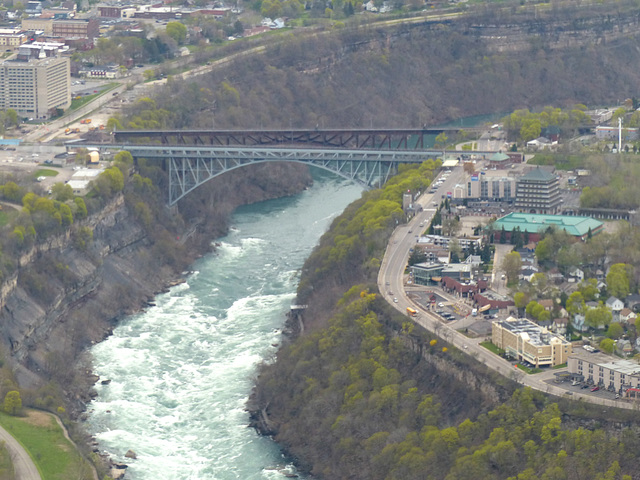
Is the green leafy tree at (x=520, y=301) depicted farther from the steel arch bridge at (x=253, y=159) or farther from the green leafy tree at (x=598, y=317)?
the steel arch bridge at (x=253, y=159)

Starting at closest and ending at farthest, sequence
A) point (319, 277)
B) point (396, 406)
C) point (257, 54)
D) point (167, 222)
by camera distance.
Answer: point (396, 406), point (319, 277), point (167, 222), point (257, 54)

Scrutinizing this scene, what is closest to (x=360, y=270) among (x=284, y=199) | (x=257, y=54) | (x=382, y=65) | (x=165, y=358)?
(x=165, y=358)

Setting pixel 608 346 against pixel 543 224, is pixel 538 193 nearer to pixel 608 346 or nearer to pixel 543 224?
pixel 543 224

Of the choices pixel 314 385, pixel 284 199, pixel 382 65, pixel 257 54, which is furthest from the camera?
pixel 382 65

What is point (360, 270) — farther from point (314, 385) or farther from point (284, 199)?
point (284, 199)

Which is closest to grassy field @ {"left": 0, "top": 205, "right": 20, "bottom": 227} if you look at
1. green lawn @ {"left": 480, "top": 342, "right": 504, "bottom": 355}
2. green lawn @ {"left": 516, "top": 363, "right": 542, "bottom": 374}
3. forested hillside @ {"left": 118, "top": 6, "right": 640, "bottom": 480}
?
forested hillside @ {"left": 118, "top": 6, "right": 640, "bottom": 480}
